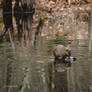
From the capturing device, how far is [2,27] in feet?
51.8

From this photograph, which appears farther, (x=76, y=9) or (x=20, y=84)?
(x=76, y=9)

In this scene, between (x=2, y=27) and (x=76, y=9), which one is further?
(x=76, y=9)

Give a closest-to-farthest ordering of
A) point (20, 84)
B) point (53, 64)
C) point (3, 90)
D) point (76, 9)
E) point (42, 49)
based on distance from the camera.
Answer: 1. point (3, 90)
2. point (20, 84)
3. point (53, 64)
4. point (42, 49)
5. point (76, 9)

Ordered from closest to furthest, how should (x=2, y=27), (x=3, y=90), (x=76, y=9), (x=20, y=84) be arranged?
1. (x=3, y=90)
2. (x=20, y=84)
3. (x=2, y=27)
4. (x=76, y=9)

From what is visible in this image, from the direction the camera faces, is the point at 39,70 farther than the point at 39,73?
Yes

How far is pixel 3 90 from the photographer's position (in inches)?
249

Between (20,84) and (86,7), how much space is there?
16.0 meters

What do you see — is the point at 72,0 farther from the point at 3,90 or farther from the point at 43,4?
the point at 3,90

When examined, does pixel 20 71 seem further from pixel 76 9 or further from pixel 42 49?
pixel 76 9

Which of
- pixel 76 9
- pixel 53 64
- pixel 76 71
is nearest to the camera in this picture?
pixel 76 71

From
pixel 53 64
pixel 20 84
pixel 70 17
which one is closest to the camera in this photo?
pixel 20 84

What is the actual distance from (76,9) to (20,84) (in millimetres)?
15698

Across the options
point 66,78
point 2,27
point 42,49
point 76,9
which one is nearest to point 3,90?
point 66,78

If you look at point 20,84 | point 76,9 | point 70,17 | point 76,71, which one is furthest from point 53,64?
point 76,9
